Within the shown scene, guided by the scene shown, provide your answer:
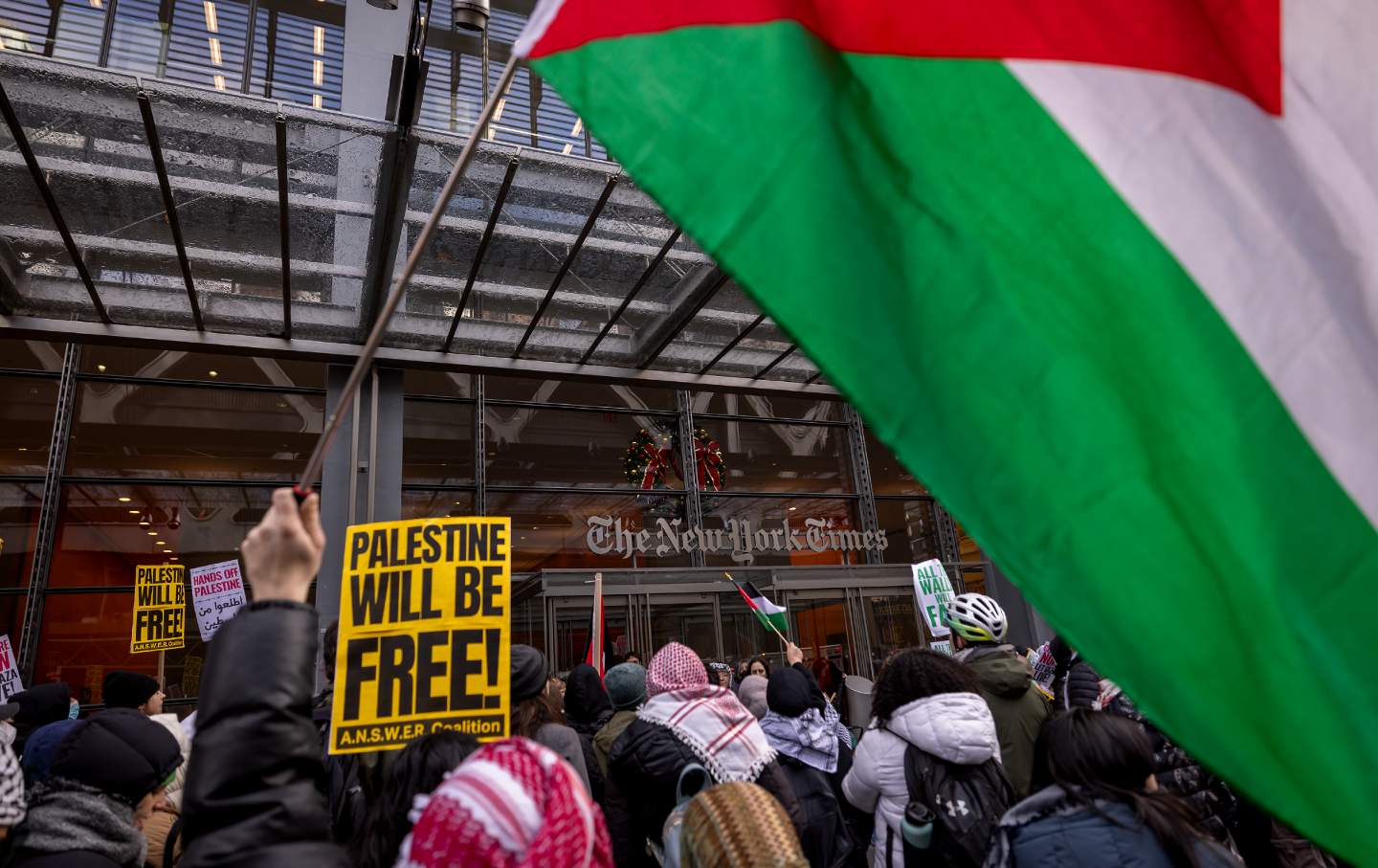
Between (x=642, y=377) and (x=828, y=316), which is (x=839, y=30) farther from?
(x=642, y=377)

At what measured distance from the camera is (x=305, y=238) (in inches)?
337

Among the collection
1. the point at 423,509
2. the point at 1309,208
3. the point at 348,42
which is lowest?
the point at 1309,208

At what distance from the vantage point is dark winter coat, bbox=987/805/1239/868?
7.95 feet

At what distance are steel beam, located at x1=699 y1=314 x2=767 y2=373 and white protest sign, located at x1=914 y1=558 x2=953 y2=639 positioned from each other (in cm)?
327

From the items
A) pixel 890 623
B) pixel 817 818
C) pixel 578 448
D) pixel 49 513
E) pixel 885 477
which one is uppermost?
pixel 578 448

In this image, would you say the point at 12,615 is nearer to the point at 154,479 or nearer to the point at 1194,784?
the point at 154,479

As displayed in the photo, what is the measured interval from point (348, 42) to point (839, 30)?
7.14 metres

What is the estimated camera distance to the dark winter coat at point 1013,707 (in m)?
4.50

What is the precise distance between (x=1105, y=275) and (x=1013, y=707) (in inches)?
143

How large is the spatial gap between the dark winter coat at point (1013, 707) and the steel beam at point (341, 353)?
23.3ft

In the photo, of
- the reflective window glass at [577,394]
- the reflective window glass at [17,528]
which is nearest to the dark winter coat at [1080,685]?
the reflective window glass at [577,394]

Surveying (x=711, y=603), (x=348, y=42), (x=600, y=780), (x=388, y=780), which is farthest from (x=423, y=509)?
(x=388, y=780)

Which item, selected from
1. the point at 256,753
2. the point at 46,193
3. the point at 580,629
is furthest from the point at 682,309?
the point at 256,753

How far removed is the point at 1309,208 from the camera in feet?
5.25
